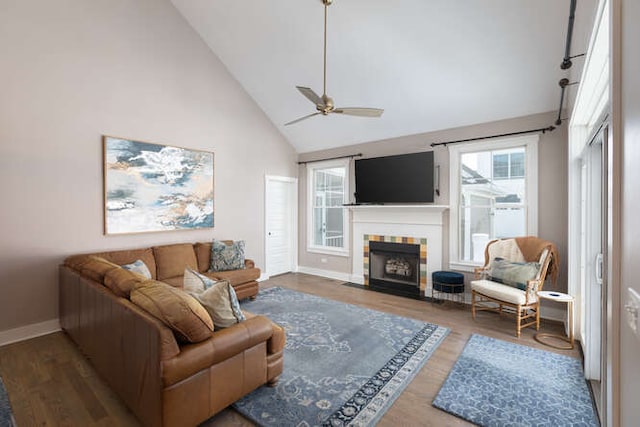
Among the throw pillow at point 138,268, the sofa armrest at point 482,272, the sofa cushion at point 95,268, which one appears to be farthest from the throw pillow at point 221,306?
the sofa armrest at point 482,272

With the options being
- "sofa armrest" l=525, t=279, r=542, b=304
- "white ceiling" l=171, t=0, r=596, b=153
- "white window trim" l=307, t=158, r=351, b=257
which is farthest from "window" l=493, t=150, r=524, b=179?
"white window trim" l=307, t=158, r=351, b=257

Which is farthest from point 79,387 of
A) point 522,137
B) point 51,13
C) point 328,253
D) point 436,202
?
point 522,137

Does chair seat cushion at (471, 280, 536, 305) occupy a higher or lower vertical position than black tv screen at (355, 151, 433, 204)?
lower

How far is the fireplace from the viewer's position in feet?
16.9

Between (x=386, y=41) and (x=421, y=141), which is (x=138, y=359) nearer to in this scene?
(x=386, y=41)

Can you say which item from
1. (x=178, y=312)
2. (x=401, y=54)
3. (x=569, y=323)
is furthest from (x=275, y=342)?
(x=401, y=54)

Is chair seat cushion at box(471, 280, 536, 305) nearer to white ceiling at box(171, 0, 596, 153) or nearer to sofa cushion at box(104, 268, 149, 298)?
white ceiling at box(171, 0, 596, 153)

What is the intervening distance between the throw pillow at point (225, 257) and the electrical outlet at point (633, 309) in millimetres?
4391

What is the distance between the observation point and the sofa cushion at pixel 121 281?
222cm

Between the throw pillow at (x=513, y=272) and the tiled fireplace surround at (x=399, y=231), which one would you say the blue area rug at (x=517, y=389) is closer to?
the throw pillow at (x=513, y=272)

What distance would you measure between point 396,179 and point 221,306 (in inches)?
152

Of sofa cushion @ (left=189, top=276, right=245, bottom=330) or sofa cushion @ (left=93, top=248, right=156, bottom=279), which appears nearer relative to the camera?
sofa cushion @ (left=189, top=276, right=245, bottom=330)

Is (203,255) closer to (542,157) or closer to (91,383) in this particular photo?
(91,383)

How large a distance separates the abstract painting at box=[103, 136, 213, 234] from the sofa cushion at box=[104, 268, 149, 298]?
5.91 feet
